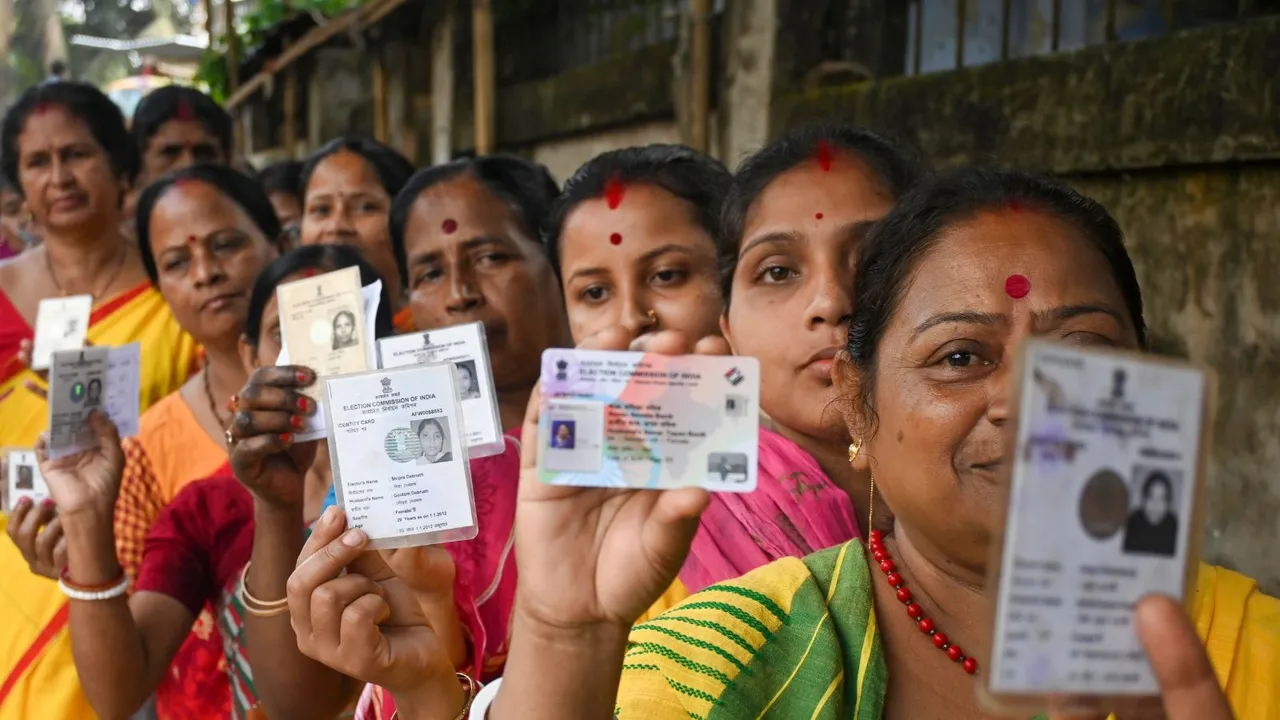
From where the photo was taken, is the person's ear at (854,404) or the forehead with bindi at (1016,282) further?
the person's ear at (854,404)

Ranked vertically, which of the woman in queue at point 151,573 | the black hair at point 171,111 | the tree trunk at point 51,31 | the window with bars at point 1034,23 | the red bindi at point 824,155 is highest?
the tree trunk at point 51,31

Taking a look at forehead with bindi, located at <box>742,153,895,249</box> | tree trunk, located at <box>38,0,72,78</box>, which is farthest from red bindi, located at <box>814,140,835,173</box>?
tree trunk, located at <box>38,0,72,78</box>

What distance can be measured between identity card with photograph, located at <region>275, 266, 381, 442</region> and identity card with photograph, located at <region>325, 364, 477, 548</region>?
0.51 meters

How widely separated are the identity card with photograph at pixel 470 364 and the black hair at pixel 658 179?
1.99 ft

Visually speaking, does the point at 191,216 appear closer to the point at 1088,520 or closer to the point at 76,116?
the point at 76,116

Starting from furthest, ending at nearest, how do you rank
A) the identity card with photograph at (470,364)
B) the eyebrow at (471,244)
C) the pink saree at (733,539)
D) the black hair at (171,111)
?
the black hair at (171,111) < the eyebrow at (471,244) < the pink saree at (733,539) < the identity card with photograph at (470,364)

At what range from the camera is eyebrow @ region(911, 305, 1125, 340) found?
1.48m

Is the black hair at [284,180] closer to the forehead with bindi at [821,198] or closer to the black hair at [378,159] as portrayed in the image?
the black hair at [378,159]

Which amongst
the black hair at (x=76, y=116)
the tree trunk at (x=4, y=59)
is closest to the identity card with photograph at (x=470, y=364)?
the black hair at (x=76, y=116)

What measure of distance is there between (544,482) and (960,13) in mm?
3987

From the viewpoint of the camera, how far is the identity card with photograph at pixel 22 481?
2748 mm

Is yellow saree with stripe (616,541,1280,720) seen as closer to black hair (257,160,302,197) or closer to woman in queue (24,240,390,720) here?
woman in queue (24,240,390,720)

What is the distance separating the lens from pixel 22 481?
280 centimetres

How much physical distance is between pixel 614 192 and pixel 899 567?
111cm
